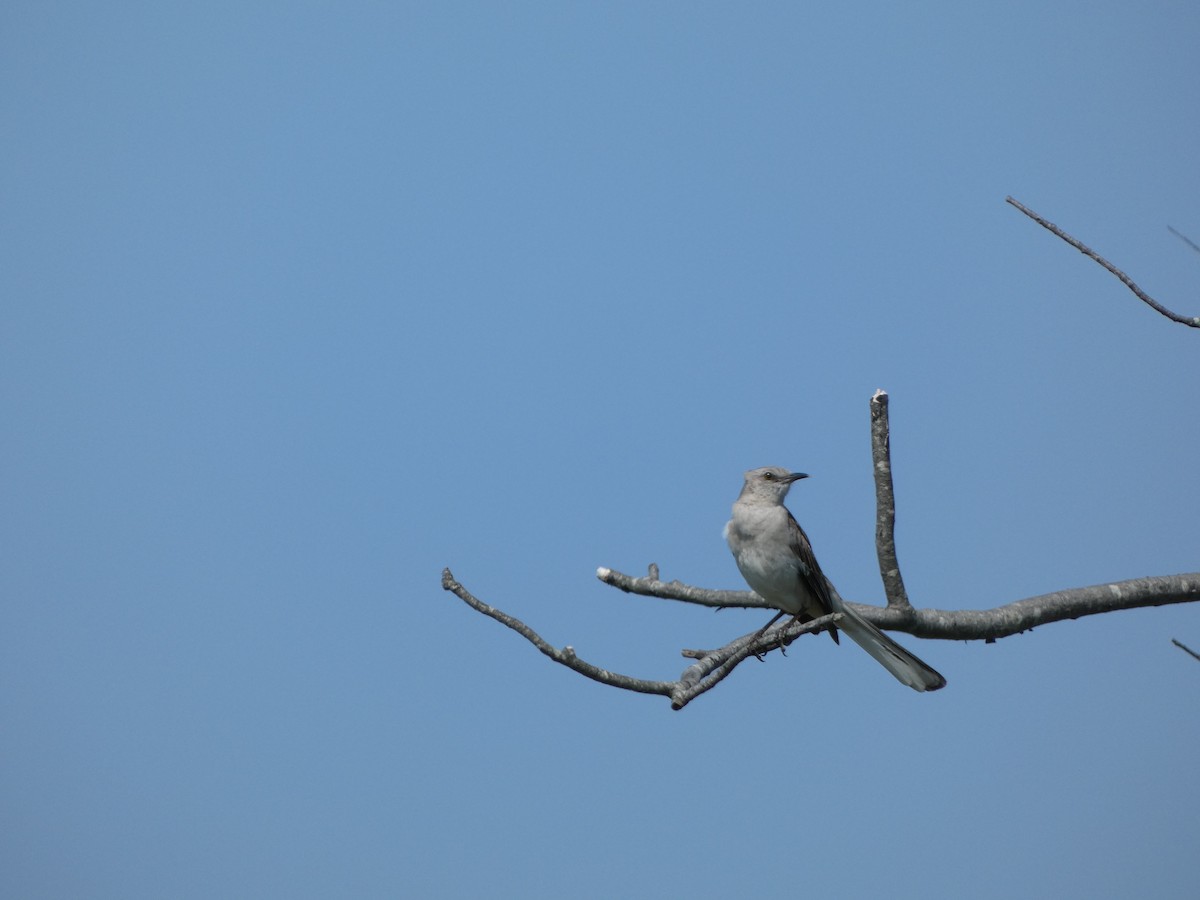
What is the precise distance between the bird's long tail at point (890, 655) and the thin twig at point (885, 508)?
0.99 ft

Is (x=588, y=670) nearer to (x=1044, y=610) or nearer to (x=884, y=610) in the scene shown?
(x=884, y=610)

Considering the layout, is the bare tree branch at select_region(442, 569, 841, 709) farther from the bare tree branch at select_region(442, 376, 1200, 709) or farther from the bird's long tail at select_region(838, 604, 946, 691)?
the bird's long tail at select_region(838, 604, 946, 691)

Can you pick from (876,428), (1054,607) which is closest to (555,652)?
(876,428)

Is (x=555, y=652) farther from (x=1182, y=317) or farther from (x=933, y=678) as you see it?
(x=1182, y=317)

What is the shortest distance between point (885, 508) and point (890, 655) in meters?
1.26

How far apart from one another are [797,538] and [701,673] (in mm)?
2849

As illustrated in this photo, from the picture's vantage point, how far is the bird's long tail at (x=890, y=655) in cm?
651

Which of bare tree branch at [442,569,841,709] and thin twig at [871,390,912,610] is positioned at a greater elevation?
thin twig at [871,390,912,610]

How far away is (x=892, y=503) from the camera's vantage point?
581 centimetres

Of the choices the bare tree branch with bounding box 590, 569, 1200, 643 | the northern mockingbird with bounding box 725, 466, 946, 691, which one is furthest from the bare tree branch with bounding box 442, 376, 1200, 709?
the northern mockingbird with bounding box 725, 466, 946, 691

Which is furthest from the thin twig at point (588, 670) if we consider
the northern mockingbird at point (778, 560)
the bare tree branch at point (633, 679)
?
the northern mockingbird at point (778, 560)

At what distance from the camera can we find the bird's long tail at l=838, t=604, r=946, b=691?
6.51 m

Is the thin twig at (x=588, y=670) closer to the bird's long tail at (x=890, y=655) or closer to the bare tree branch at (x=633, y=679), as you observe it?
the bare tree branch at (x=633, y=679)

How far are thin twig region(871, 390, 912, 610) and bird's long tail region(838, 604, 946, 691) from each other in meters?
0.30
